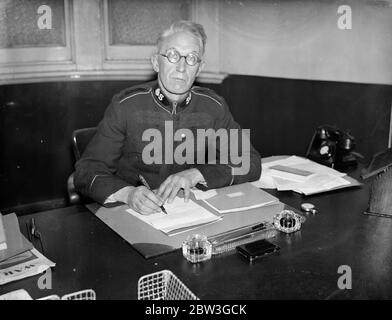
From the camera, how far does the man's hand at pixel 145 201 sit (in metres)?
1.77

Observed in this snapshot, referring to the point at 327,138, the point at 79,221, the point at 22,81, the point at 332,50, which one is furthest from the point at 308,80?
the point at 79,221

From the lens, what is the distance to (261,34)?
365 cm

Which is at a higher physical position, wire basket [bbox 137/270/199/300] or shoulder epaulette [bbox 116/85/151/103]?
shoulder epaulette [bbox 116/85/151/103]

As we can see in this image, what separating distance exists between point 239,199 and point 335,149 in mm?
724

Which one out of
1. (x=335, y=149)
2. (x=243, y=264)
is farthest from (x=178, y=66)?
(x=243, y=264)

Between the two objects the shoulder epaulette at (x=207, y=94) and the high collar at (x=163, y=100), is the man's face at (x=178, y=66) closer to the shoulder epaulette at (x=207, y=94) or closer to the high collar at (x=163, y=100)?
the high collar at (x=163, y=100)

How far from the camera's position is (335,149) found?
2.42m

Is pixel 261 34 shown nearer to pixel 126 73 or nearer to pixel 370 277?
pixel 126 73

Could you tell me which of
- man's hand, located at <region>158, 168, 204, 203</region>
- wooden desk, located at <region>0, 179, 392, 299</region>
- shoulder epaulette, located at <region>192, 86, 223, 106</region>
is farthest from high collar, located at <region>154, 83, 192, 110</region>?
wooden desk, located at <region>0, 179, 392, 299</region>

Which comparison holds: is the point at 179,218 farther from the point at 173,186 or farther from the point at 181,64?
the point at 181,64

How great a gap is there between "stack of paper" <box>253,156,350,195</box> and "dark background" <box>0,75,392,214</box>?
103 centimetres

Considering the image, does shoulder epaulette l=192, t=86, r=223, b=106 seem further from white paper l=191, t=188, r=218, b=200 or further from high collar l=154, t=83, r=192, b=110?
white paper l=191, t=188, r=218, b=200

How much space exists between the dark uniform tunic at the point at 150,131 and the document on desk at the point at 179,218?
0.92 feet

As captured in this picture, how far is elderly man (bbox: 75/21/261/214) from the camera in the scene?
2.04m
